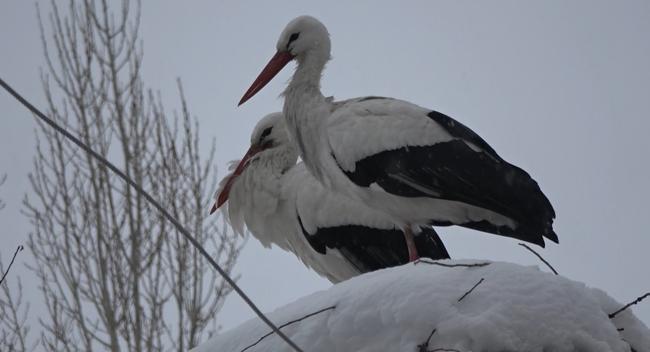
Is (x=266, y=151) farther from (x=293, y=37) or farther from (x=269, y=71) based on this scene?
(x=293, y=37)

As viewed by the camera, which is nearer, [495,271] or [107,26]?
[495,271]

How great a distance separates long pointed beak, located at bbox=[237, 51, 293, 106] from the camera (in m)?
4.84

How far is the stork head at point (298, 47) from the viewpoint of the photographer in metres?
4.74

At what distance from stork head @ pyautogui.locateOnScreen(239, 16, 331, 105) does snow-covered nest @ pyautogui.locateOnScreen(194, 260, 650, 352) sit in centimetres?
283

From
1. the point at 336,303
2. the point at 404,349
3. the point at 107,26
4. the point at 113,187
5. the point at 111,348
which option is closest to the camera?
the point at 404,349

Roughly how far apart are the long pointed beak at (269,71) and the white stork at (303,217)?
2.08 ft

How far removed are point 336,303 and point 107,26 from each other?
6.72m

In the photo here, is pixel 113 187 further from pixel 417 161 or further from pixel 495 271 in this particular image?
pixel 495 271

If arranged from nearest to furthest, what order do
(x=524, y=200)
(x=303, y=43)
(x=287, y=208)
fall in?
(x=524, y=200) < (x=303, y=43) < (x=287, y=208)

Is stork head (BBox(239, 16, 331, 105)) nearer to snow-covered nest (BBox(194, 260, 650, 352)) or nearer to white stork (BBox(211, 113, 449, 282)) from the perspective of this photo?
white stork (BBox(211, 113, 449, 282))

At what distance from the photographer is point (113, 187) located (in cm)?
770

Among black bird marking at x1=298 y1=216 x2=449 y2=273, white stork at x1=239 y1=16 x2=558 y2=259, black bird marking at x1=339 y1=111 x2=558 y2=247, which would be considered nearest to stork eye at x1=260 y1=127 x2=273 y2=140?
black bird marking at x1=298 y1=216 x2=449 y2=273

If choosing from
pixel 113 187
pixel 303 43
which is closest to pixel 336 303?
pixel 303 43

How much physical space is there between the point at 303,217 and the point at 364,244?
37cm
